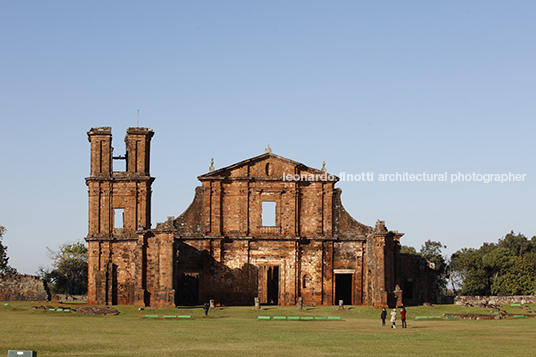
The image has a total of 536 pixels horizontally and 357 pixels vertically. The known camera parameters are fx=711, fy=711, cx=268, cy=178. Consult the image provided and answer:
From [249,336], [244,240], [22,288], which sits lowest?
[249,336]

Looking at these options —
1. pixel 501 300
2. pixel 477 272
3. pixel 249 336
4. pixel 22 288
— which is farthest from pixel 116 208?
pixel 477 272

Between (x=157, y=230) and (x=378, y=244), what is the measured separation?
14.0 metres

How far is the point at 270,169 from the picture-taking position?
48.0 meters

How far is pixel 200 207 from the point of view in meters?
47.5

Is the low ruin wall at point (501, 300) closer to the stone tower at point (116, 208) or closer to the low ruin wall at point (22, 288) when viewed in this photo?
the stone tower at point (116, 208)

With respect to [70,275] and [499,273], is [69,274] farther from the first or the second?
[499,273]

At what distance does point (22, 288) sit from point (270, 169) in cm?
1996

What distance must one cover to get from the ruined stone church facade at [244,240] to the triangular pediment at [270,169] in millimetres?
67

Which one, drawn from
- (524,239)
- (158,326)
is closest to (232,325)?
(158,326)

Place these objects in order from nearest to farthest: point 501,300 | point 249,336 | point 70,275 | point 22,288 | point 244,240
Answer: point 249,336
point 244,240
point 22,288
point 501,300
point 70,275

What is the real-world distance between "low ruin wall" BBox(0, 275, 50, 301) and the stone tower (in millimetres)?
5734

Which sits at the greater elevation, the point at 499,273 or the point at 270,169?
the point at 270,169

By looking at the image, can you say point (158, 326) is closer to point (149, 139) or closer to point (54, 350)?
point (54, 350)

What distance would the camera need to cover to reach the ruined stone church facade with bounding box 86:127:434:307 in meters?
46.6
